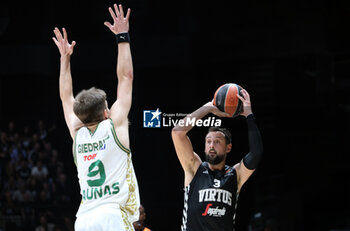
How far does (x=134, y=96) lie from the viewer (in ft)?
25.8

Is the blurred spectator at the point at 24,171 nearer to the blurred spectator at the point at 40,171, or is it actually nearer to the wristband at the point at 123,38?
the blurred spectator at the point at 40,171

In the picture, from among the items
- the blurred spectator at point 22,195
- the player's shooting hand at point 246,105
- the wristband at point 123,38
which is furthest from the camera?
the blurred spectator at point 22,195

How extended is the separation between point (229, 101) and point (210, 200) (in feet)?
3.43

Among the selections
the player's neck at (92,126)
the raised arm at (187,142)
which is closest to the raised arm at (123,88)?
the player's neck at (92,126)

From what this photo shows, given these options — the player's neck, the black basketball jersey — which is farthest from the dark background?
the player's neck

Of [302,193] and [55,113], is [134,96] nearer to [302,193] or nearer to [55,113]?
[55,113]

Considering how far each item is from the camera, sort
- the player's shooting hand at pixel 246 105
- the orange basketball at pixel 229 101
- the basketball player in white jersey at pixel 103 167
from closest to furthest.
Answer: the basketball player in white jersey at pixel 103 167, the player's shooting hand at pixel 246 105, the orange basketball at pixel 229 101

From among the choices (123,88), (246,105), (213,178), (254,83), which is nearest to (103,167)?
(123,88)

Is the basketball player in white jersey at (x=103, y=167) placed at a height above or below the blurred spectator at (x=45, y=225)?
above

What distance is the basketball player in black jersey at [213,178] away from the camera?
510 centimetres

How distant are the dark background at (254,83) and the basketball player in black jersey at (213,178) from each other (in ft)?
7.26

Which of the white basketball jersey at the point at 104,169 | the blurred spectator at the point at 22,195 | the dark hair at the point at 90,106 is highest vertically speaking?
the dark hair at the point at 90,106

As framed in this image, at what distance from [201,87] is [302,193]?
2.06 metres

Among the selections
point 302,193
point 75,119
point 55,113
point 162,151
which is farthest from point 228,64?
point 75,119
